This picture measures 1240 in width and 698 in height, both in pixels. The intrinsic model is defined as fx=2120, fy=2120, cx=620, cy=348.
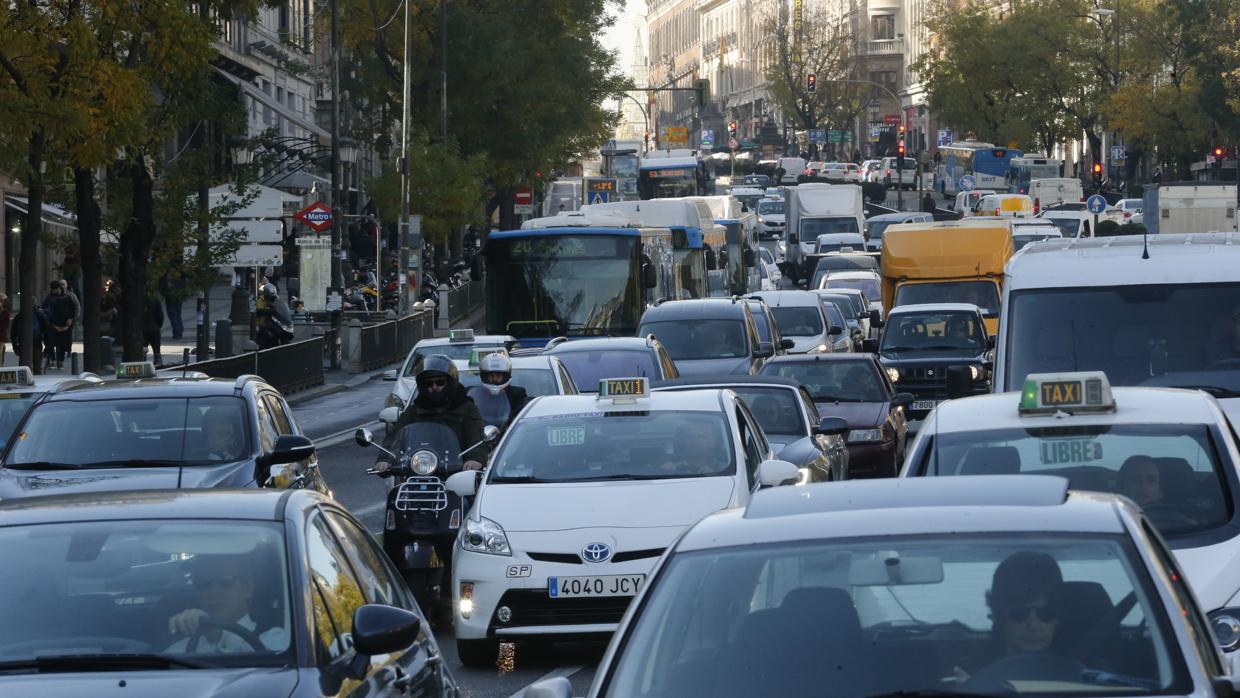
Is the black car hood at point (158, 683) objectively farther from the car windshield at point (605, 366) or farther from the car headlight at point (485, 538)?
the car windshield at point (605, 366)

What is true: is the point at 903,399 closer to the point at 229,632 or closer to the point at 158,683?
the point at 229,632

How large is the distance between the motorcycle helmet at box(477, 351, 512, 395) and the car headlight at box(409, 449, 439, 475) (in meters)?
3.12

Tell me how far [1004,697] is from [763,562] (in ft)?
2.28

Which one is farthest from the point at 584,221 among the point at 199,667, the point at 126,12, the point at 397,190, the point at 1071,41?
the point at 1071,41

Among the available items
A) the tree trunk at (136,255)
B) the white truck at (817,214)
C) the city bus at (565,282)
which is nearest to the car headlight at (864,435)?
the city bus at (565,282)

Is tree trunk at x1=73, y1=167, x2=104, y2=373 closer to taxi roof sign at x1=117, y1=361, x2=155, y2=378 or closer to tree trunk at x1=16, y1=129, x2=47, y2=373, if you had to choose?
tree trunk at x1=16, y1=129, x2=47, y2=373

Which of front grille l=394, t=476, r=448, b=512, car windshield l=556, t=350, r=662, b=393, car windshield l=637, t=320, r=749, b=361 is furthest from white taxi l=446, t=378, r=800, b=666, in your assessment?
car windshield l=637, t=320, r=749, b=361

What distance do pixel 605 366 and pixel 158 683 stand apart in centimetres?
1598

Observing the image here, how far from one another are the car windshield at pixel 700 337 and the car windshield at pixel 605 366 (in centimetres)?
384

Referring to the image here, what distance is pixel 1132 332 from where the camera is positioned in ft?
42.3

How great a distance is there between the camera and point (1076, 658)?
4742 mm

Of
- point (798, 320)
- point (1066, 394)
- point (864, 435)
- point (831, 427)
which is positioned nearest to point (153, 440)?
point (831, 427)

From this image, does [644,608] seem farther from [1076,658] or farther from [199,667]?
[199,667]

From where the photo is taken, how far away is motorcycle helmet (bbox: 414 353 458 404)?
13047 millimetres
